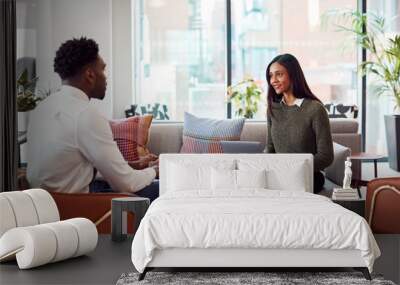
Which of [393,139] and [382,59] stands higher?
[382,59]

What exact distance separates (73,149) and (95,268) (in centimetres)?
127

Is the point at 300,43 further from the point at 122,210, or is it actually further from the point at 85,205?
the point at 122,210

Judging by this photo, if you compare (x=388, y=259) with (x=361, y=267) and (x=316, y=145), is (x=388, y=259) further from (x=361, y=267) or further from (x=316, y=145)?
(x=316, y=145)

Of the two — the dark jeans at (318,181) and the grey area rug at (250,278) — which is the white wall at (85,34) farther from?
the grey area rug at (250,278)

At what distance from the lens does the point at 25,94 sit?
6422 mm

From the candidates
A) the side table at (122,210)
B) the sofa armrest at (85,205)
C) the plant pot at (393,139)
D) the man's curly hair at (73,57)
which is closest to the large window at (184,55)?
the plant pot at (393,139)

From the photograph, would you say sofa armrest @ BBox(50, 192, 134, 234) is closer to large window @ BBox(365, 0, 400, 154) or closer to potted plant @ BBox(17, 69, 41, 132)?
potted plant @ BBox(17, 69, 41, 132)

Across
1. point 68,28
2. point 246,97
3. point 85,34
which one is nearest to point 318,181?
point 68,28

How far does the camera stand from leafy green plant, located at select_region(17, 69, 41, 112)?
619 cm

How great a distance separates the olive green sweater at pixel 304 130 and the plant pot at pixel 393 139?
17.9 ft

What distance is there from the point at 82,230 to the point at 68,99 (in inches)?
50.9

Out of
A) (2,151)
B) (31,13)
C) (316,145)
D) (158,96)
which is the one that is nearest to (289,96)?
(316,145)

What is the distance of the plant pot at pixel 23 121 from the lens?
5953 mm

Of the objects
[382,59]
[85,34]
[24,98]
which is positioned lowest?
[24,98]
